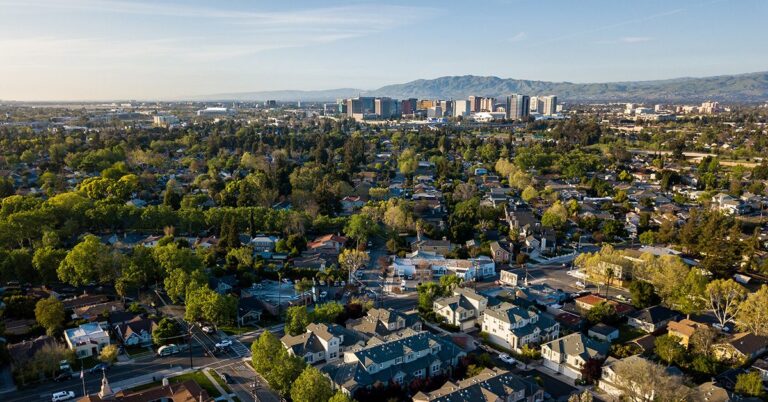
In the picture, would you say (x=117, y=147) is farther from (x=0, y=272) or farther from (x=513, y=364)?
(x=513, y=364)

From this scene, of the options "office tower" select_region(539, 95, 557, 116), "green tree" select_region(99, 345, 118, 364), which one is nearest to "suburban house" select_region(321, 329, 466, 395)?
"green tree" select_region(99, 345, 118, 364)

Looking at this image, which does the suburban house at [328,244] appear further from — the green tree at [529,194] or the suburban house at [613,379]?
the green tree at [529,194]

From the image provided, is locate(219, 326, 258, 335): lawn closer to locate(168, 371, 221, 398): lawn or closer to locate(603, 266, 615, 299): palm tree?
locate(168, 371, 221, 398): lawn

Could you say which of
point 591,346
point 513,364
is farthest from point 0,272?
point 591,346

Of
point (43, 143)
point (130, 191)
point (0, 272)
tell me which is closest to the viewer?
point (0, 272)

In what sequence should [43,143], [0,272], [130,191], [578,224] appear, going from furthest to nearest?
[43,143]
[130,191]
[578,224]
[0,272]

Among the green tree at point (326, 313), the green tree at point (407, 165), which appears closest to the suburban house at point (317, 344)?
the green tree at point (326, 313)

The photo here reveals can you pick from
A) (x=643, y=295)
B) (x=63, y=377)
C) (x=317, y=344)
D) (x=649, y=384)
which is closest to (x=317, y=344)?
(x=317, y=344)
